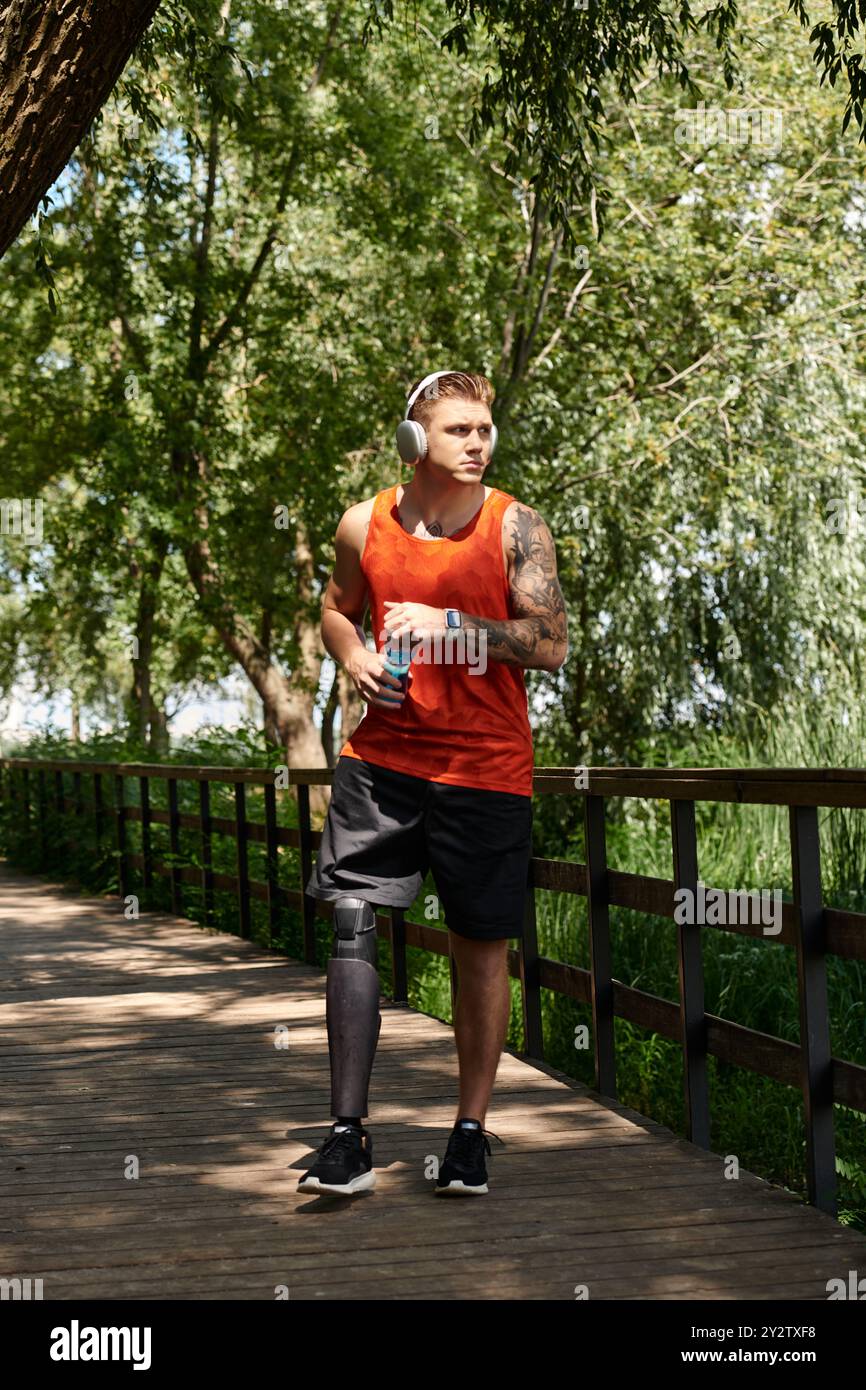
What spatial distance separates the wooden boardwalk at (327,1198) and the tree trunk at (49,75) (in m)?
2.48

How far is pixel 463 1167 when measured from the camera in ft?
13.4

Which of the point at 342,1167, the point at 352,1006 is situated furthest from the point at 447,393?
the point at 342,1167

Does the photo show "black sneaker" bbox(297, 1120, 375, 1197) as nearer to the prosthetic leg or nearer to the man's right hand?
the prosthetic leg

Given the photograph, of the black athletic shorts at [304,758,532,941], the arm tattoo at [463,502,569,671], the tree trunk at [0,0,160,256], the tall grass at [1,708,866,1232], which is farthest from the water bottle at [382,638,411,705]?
the tall grass at [1,708,866,1232]

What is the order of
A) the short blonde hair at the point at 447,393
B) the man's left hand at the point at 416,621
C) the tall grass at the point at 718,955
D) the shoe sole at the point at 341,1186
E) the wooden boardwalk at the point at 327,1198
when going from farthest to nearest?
1. the tall grass at the point at 718,955
2. the short blonde hair at the point at 447,393
3. the shoe sole at the point at 341,1186
4. the man's left hand at the point at 416,621
5. the wooden boardwalk at the point at 327,1198

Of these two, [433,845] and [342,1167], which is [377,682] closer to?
[433,845]

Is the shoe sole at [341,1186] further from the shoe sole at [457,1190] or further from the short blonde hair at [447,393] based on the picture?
the short blonde hair at [447,393]

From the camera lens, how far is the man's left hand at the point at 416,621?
3836 mm

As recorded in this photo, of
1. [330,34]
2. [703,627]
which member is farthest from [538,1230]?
[330,34]

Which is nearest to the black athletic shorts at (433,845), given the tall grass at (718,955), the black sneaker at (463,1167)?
the black sneaker at (463,1167)

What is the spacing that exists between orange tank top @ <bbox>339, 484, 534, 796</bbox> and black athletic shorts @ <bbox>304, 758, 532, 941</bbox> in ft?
0.14

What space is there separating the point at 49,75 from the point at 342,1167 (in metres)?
2.82

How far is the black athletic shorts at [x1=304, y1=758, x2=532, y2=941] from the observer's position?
4035 mm
